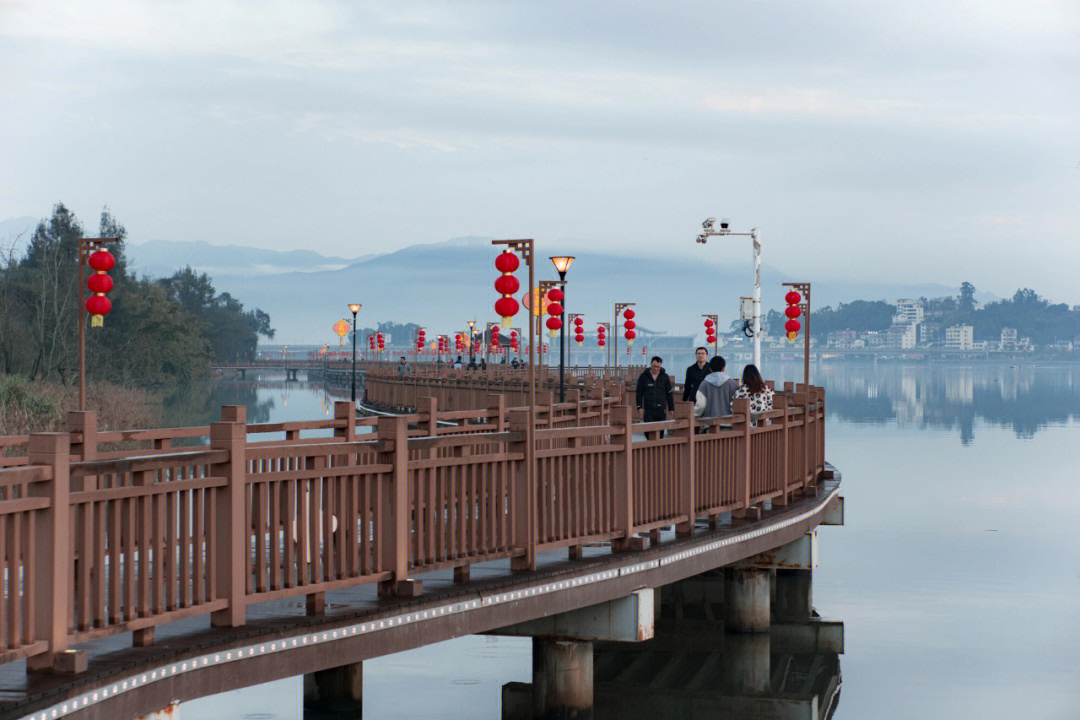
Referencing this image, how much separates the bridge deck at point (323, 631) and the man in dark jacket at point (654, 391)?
9906mm

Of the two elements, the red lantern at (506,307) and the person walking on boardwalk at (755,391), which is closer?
the person walking on boardwalk at (755,391)

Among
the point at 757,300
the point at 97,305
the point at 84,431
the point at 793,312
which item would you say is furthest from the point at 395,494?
the point at 793,312

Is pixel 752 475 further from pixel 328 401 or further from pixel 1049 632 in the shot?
pixel 328 401

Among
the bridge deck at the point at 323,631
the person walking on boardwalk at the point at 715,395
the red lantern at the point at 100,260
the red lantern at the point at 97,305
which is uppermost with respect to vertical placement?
the red lantern at the point at 100,260

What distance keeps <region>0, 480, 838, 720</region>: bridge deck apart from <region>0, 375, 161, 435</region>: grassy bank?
20.3m

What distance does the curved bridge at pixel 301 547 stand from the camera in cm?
773

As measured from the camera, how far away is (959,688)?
22609 millimetres

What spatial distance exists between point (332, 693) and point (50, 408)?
28.1m

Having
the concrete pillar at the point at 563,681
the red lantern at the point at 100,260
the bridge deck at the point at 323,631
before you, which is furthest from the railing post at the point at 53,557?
the red lantern at the point at 100,260

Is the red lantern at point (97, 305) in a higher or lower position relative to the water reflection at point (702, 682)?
higher

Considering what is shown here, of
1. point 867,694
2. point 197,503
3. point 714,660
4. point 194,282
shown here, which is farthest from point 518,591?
point 194,282

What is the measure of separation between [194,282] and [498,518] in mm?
172797

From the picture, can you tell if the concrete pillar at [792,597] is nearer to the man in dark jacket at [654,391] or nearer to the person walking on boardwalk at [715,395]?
the man in dark jacket at [654,391]

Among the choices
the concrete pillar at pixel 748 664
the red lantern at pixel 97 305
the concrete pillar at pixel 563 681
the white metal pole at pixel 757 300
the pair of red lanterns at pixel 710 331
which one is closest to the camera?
the concrete pillar at pixel 563 681
